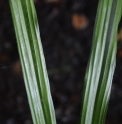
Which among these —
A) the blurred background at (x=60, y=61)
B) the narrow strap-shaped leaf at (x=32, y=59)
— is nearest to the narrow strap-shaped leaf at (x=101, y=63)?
the narrow strap-shaped leaf at (x=32, y=59)

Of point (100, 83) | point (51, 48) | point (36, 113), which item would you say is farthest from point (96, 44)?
point (51, 48)

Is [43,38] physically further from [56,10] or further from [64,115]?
[64,115]

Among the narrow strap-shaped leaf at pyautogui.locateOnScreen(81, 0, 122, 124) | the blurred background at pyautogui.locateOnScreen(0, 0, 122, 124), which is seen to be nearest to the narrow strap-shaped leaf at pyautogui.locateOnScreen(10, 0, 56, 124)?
the narrow strap-shaped leaf at pyautogui.locateOnScreen(81, 0, 122, 124)

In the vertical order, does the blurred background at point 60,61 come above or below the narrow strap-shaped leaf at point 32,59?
below

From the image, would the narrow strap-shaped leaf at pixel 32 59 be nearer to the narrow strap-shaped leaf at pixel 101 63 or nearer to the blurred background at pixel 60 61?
the narrow strap-shaped leaf at pixel 101 63

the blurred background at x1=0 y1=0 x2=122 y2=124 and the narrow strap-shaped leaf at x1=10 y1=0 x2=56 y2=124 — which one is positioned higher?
the narrow strap-shaped leaf at x1=10 y1=0 x2=56 y2=124

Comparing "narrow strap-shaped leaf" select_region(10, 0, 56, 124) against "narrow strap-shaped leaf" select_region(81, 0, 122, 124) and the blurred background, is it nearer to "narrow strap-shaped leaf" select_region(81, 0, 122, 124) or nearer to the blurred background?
"narrow strap-shaped leaf" select_region(81, 0, 122, 124)
